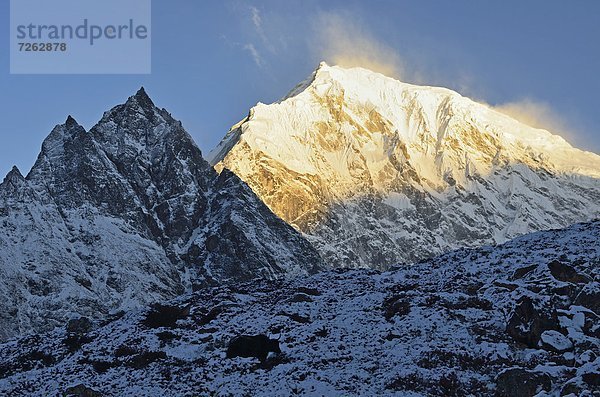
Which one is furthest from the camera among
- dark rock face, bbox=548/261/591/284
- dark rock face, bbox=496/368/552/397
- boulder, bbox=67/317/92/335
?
boulder, bbox=67/317/92/335

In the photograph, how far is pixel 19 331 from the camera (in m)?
119

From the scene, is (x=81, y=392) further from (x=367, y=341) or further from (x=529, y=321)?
(x=529, y=321)

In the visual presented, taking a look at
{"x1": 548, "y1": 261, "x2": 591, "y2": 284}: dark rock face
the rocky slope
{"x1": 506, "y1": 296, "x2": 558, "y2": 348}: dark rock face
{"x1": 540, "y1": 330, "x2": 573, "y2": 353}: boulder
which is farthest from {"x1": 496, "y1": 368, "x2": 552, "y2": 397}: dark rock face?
{"x1": 548, "y1": 261, "x2": 591, "y2": 284}: dark rock face

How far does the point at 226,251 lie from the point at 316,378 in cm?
13228

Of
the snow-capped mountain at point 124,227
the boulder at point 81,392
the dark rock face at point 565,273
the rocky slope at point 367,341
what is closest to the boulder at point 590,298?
the rocky slope at point 367,341

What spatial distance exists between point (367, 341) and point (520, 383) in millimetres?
8911

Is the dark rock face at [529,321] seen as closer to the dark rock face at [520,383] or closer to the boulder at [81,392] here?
the dark rock face at [520,383]

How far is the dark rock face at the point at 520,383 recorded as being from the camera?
92.9ft

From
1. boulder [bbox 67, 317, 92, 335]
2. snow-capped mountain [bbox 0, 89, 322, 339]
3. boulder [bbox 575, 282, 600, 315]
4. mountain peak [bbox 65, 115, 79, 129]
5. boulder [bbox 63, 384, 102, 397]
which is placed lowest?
boulder [bbox 63, 384, 102, 397]

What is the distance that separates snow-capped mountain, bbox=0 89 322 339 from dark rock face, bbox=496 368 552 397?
336ft

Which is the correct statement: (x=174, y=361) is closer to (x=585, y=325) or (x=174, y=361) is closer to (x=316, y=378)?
(x=316, y=378)

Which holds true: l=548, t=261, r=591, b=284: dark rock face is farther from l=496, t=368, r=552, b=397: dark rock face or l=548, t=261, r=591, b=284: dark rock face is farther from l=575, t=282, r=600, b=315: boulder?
l=496, t=368, r=552, b=397: dark rock face

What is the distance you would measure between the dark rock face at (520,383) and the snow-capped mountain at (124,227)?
336 feet

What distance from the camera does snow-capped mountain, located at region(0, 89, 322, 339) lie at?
13212 centimetres
